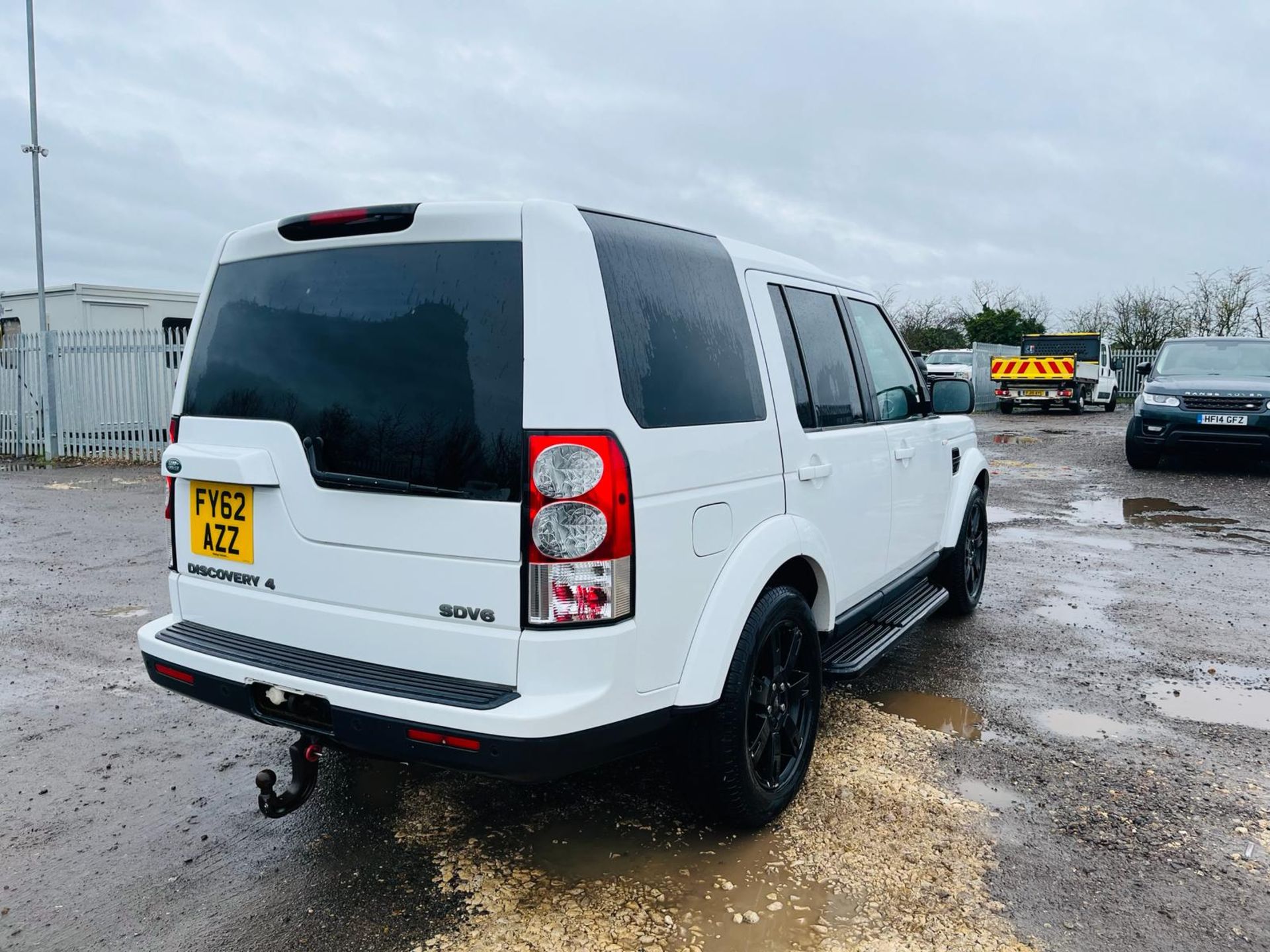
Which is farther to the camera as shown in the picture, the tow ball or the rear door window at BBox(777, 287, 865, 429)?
the rear door window at BBox(777, 287, 865, 429)

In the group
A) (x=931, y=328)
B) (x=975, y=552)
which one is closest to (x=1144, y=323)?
(x=931, y=328)

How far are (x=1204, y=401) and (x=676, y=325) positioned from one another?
1159cm

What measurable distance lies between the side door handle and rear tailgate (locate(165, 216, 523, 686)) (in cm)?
128

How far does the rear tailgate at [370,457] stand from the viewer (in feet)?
8.04

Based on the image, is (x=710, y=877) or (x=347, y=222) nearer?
(x=347, y=222)

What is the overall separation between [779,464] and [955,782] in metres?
1.45

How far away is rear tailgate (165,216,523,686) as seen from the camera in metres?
2.45

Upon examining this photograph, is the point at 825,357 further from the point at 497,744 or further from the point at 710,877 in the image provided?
the point at 497,744

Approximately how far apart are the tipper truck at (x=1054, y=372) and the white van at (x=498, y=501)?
79.3 ft

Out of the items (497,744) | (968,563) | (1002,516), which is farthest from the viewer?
(1002,516)

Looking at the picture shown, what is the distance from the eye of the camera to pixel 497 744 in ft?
7.71

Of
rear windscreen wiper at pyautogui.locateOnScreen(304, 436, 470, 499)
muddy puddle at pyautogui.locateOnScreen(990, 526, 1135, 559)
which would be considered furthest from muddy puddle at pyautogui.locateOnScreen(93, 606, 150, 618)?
muddy puddle at pyautogui.locateOnScreen(990, 526, 1135, 559)

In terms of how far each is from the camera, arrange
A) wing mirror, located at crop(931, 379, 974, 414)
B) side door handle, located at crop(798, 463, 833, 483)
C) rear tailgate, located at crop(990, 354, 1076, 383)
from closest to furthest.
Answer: side door handle, located at crop(798, 463, 833, 483) → wing mirror, located at crop(931, 379, 974, 414) → rear tailgate, located at crop(990, 354, 1076, 383)

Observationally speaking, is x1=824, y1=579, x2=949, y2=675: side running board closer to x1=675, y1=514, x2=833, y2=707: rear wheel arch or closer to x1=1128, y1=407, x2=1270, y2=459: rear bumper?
x1=675, y1=514, x2=833, y2=707: rear wheel arch
